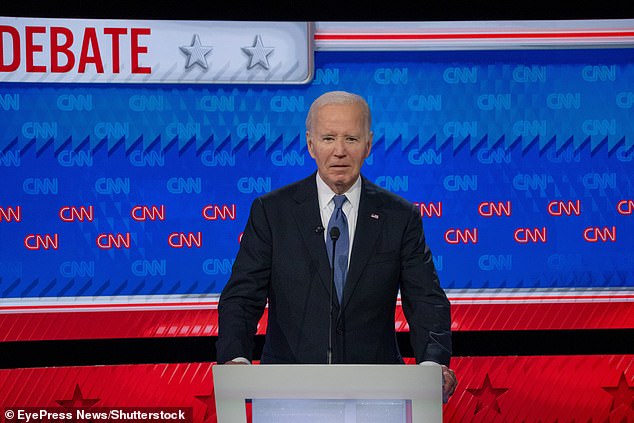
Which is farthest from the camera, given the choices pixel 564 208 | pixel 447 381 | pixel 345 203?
pixel 564 208

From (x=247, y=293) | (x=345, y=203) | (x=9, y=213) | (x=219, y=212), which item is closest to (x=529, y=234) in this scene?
(x=219, y=212)

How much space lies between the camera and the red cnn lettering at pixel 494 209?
137 inches

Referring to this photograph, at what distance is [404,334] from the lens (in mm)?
3553

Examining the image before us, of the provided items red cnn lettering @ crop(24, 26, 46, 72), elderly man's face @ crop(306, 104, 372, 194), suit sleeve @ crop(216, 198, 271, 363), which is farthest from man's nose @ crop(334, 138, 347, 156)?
red cnn lettering @ crop(24, 26, 46, 72)

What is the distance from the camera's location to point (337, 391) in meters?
1.41

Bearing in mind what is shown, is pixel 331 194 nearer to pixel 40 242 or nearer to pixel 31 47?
pixel 40 242

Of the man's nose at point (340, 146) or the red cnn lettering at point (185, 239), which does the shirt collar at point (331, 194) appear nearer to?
the man's nose at point (340, 146)

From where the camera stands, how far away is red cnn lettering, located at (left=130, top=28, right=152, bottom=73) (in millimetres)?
3408

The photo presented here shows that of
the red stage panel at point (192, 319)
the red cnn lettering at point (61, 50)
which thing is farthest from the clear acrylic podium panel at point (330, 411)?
the red cnn lettering at point (61, 50)

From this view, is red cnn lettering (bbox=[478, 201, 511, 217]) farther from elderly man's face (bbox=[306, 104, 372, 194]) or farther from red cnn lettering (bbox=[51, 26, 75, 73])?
red cnn lettering (bbox=[51, 26, 75, 73])

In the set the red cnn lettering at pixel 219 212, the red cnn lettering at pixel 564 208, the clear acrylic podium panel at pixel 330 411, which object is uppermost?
the red cnn lettering at pixel 219 212

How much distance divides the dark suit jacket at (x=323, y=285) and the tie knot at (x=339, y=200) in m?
0.05

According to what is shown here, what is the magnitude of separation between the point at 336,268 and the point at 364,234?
0.37ft
